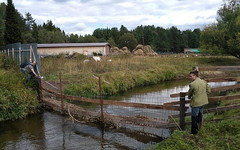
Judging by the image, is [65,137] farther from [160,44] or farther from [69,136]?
[160,44]

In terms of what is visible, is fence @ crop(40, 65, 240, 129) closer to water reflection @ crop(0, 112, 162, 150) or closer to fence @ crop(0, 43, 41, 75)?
water reflection @ crop(0, 112, 162, 150)

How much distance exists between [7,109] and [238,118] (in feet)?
31.7

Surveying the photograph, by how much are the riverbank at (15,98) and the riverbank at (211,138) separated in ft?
24.8

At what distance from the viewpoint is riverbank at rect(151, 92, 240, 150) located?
5594 millimetres

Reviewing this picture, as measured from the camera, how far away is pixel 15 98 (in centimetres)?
1113

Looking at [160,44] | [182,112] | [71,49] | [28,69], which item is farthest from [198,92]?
[160,44]

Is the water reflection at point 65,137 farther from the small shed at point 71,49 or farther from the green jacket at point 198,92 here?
the small shed at point 71,49

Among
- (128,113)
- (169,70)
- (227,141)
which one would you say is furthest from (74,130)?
(169,70)

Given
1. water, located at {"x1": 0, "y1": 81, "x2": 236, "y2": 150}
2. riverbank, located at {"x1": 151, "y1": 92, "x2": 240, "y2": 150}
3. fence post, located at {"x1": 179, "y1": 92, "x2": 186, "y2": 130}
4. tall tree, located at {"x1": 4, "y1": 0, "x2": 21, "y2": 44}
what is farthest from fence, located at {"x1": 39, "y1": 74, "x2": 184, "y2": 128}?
tall tree, located at {"x1": 4, "y1": 0, "x2": 21, "y2": 44}

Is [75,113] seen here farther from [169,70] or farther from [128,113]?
[169,70]

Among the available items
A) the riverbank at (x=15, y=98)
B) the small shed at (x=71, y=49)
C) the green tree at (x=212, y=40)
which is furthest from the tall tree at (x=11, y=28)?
the green tree at (x=212, y=40)

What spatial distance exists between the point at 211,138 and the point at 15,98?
902cm

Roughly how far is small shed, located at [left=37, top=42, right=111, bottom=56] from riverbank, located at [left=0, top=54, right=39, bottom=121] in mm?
41052

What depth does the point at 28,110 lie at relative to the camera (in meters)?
11.6
